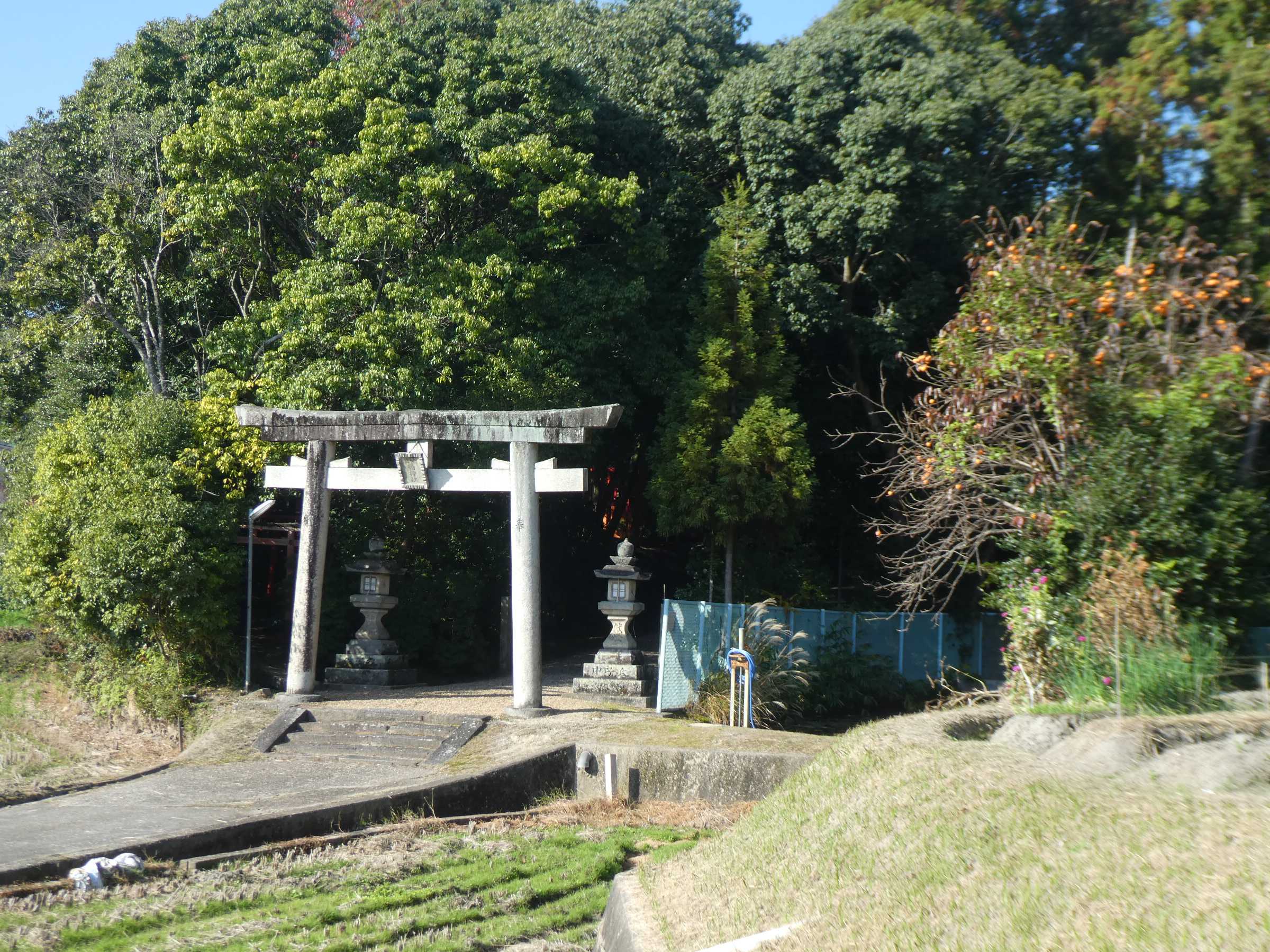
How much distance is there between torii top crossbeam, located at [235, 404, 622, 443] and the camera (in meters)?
13.2

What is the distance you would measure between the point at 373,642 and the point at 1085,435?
1097 cm

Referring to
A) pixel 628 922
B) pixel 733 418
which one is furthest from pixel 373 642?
pixel 628 922

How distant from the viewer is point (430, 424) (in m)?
14.1

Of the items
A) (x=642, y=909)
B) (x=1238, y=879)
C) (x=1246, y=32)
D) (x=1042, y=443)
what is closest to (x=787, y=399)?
(x=1246, y=32)

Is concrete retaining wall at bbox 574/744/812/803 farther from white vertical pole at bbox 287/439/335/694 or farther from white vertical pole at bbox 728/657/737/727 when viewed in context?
white vertical pole at bbox 287/439/335/694

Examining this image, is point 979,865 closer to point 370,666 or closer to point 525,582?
point 525,582

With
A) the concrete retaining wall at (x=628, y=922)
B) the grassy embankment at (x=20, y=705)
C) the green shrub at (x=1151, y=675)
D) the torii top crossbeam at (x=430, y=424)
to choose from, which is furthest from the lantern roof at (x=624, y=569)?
the concrete retaining wall at (x=628, y=922)

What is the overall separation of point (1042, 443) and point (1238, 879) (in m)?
5.88

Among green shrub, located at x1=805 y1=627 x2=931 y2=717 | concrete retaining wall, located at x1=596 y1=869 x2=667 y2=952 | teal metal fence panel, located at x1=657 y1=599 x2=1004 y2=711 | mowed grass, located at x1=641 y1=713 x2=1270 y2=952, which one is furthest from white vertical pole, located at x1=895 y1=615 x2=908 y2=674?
concrete retaining wall, located at x1=596 y1=869 x2=667 y2=952

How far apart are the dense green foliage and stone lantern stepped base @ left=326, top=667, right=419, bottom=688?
4.37ft

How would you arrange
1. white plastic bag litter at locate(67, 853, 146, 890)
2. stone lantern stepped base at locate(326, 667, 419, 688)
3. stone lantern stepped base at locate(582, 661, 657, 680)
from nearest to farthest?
white plastic bag litter at locate(67, 853, 146, 890) < stone lantern stepped base at locate(582, 661, 657, 680) < stone lantern stepped base at locate(326, 667, 419, 688)

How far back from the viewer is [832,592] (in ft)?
66.8

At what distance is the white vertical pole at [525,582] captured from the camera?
13055mm

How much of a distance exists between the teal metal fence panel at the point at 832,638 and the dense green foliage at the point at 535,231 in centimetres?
107
